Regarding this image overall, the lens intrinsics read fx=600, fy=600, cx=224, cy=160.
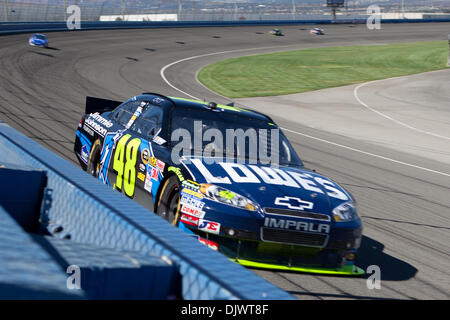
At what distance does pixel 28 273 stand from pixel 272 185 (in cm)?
379

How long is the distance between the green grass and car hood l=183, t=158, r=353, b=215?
19.5 metres

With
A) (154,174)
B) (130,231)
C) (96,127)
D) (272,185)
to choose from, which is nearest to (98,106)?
(96,127)

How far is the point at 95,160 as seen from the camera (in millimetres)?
7887

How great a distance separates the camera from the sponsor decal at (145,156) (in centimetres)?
650

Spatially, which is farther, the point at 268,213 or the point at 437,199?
the point at 437,199

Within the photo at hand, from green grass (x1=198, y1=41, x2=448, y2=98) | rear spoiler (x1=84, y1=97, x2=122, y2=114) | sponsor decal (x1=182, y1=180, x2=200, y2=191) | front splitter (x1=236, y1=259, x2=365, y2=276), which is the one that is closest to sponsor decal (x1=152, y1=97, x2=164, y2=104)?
rear spoiler (x1=84, y1=97, x2=122, y2=114)

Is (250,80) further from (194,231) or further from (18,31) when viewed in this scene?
(194,231)

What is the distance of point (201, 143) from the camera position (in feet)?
22.0

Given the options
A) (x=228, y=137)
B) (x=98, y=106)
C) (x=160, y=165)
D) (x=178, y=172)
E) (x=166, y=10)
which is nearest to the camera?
(x=178, y=172)

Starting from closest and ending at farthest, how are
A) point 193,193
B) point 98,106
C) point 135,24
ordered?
point 193,193 → point 98,106 → point 135,24

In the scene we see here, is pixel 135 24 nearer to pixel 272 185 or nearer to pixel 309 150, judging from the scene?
pixel 309 150

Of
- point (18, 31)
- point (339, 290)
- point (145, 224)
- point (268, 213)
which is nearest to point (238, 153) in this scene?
point (268, 213)
